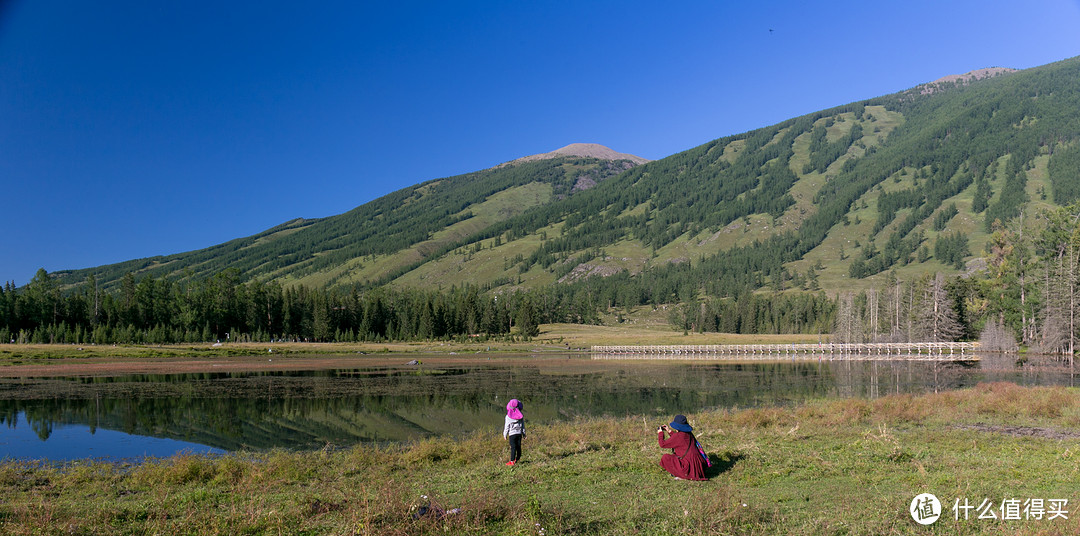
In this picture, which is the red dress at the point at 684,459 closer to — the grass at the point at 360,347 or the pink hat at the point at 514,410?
the pink hat at the point at 514,410

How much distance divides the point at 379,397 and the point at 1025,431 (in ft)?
99.7

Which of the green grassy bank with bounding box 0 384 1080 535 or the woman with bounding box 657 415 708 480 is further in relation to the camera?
the woman with bounding box 657 415 708 480

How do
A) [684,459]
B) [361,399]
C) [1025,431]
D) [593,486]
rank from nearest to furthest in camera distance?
1. [593,486]
2. [684,459]
3. [1025,431]
4. [361,399]

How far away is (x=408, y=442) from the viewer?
22.2m

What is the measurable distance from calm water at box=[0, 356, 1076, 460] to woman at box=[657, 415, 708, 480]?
38.5ft

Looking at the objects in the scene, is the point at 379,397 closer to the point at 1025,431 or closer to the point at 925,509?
the point at 1025,431

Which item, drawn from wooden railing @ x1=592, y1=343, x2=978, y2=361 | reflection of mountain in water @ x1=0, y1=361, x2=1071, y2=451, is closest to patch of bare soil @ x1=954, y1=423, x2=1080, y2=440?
reflection of mountain in water @ x1=0, y1=361, x2=1071, y2=451

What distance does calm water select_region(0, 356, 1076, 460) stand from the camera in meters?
24.3

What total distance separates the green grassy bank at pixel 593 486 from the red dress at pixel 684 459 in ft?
1.24

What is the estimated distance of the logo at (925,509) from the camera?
992 cm

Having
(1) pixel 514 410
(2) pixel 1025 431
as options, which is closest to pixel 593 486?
(1) pixel 514 410

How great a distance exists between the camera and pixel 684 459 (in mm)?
13625

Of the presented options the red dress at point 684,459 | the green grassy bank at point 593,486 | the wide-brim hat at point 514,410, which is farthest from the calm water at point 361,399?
the red dress at point 684,459

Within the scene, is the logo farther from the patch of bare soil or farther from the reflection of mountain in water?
the reflection of mountain in water
